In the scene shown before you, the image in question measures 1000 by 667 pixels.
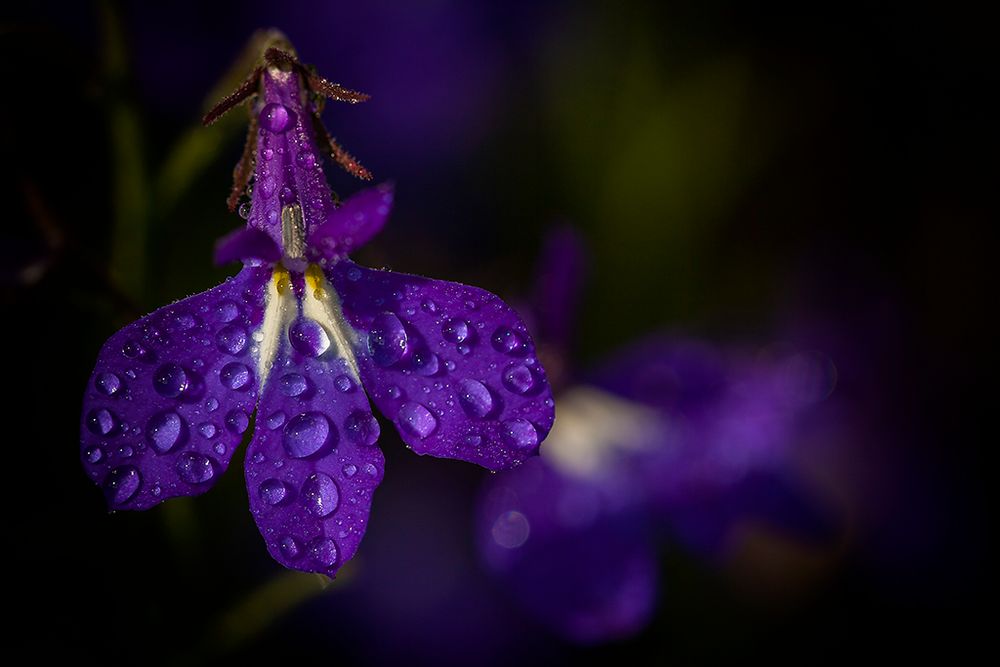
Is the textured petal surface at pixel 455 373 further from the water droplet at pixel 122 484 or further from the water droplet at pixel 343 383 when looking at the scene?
the water droplet at pixel 122 484

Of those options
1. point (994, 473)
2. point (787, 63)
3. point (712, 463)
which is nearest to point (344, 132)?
point (787, 63)

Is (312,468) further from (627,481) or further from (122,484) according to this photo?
(627,481)

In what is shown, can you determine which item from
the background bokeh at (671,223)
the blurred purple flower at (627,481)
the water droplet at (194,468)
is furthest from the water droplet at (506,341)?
the background bokeh at (671,223)

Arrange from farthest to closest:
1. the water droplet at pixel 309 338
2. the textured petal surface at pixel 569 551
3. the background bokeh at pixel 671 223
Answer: the background bokeh at pixel 671 223, the textured petal surface at pixel 569 551, the water droplet at pixel 309 338

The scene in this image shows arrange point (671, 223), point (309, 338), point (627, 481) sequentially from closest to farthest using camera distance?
point (309, 338) → point (627, 481) → point (671, 223)

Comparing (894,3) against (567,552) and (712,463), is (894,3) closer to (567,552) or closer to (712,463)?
(712,463)

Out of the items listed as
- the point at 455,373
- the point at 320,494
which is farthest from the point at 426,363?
the point at 320,494
